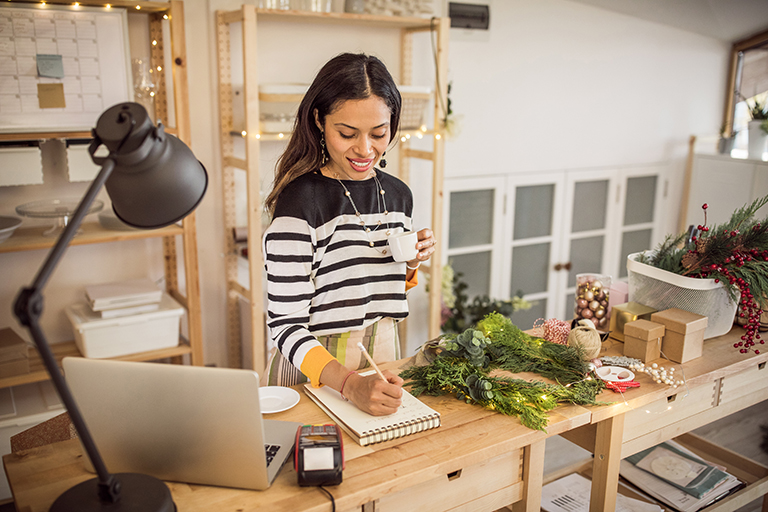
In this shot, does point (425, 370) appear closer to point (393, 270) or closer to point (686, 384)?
point (393, 270)

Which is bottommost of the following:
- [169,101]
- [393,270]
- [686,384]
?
[686,384]

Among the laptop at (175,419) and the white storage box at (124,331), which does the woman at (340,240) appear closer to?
the laptop at (175,419)

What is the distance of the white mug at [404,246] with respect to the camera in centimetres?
145

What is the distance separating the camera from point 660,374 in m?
1.57

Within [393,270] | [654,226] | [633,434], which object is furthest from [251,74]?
[654,226]

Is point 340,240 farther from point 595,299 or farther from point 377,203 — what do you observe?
point 595,299

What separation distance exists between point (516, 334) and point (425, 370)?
0.34 m

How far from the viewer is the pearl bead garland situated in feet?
5.09

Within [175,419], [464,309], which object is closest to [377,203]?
[175,419]

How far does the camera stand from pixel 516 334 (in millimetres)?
1731

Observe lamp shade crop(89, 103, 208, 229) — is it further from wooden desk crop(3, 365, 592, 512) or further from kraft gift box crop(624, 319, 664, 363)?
kraft gift box crop(624, 319, 664, 363)

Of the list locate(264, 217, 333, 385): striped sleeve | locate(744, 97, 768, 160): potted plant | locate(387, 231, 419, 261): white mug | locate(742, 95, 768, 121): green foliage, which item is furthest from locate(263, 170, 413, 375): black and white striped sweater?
locate(742, 95, 768, 121): green foliage

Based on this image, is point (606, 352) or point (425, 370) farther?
point (606, 352)

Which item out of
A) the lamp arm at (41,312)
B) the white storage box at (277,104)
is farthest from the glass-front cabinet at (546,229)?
the lamp arm at (41,312)
